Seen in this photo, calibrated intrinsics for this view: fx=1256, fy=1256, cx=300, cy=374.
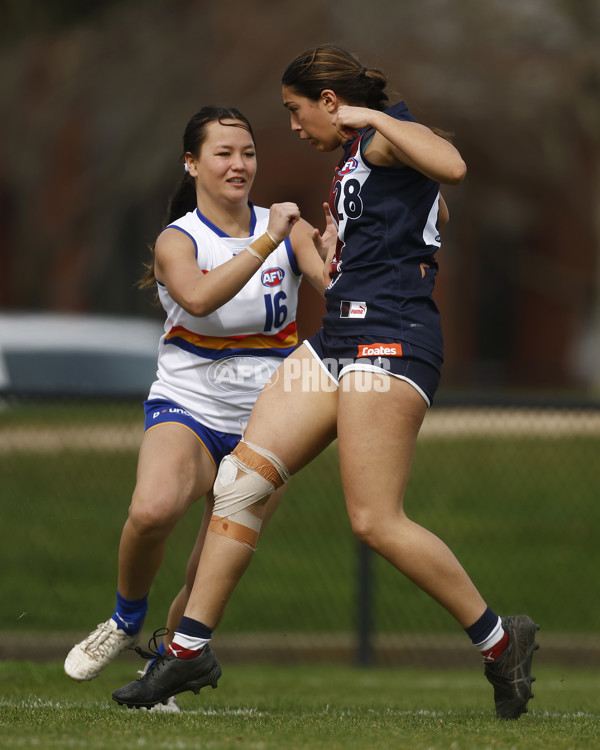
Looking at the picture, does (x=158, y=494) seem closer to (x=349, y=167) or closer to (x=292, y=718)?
(x=292, y=718)

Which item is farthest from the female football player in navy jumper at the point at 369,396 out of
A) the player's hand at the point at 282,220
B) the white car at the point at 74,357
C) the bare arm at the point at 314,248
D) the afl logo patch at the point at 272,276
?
the white car at the point at 74,357

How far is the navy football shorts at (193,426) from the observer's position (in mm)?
5004

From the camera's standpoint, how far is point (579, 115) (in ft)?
72.5

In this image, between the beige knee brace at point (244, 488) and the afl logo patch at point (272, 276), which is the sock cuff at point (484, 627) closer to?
the beige knee brace at point (244, 488)

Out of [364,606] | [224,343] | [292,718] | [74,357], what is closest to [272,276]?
[224,343]

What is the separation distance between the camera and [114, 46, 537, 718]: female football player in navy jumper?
4453 millimetres

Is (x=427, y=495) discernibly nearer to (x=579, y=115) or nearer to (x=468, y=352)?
(x=579, y=115)

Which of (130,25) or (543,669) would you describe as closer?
(543,669)

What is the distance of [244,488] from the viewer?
4.62m

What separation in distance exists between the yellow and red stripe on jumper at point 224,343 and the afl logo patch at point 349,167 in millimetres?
844

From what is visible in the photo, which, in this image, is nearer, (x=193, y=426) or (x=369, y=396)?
(x=369, y=396)

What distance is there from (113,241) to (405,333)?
2237cm

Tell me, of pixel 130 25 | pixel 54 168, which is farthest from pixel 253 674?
pixel 54 168

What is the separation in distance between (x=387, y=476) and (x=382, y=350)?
448mm
